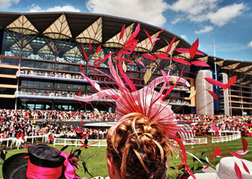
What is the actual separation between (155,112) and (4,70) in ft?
147

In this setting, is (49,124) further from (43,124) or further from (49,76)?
(49,76)

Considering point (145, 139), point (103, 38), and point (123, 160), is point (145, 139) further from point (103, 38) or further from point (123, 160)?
point (103, 38)

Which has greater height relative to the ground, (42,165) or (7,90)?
(7,90)

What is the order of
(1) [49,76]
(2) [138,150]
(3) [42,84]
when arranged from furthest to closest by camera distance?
(3) [42,84], (1) [49,76], (2) [138,150]

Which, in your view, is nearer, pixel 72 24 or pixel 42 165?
pixel 42 165

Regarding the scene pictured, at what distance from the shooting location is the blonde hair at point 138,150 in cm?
104

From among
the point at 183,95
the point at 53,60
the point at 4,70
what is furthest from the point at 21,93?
the point at 183,95

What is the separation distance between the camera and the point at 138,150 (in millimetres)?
1043

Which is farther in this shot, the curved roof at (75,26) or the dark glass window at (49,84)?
the dark glass window at (49,84)

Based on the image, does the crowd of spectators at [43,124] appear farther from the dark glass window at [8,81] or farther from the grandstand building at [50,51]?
the dark glass window at [8,81]

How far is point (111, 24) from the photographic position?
3641 cm

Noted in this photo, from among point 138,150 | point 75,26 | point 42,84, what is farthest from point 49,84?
point 138,150

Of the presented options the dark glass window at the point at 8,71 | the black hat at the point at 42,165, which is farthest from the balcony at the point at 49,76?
the black hat at the point at 42,165

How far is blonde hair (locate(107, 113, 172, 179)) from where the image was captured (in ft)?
3.40
